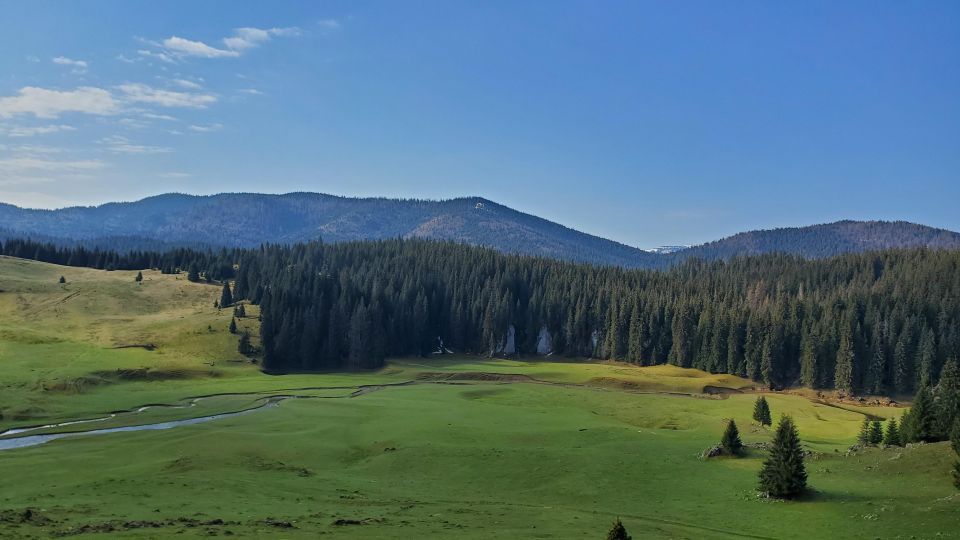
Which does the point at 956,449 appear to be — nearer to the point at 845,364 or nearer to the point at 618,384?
the point at 618,384

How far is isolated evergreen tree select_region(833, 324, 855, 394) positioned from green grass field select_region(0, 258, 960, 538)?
17774 mm

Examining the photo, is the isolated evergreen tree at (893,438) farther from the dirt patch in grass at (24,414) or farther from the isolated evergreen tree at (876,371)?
the isolated evergreen tree at (876,371)

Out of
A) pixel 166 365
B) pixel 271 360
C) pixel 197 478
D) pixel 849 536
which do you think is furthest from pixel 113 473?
pixel 271 360

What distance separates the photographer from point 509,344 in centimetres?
18200

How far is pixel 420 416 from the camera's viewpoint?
7856 cm

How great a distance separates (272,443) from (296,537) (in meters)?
30.9

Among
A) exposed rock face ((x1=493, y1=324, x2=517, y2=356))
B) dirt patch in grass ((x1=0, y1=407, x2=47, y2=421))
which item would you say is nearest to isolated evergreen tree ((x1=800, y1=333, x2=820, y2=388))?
exposed rock face ((x1=493, y1=324, x2=517, y2=356))

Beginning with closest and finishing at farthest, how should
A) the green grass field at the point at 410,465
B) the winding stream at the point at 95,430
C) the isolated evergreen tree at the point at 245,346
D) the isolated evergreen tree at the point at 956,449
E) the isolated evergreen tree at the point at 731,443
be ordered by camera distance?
the green grass field at the point at 410,465
the isolated evergreen tree at the point at 956,449
the isolated evergreen tree at the point at 731,443
the winding stream at the point at 95,430
the isolated evergreen tree at the point at 245,346

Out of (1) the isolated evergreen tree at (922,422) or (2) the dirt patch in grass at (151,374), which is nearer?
(1) the isolated evergreen tree at (922,422)

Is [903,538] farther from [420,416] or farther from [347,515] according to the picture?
[420,416]

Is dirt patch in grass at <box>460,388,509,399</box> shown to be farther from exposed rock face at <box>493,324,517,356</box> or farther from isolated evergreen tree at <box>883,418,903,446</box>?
exposed rock face at <box>493,324,517,356</box>

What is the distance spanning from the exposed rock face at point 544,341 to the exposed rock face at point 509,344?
238 inches

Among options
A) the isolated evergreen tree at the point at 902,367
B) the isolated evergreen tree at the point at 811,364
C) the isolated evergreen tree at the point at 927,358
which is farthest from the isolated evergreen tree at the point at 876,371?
the isolated evergreen tree at the point at 811,364

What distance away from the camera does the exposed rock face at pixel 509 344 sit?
179875 mm
